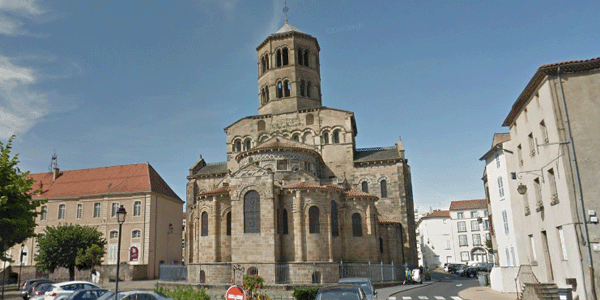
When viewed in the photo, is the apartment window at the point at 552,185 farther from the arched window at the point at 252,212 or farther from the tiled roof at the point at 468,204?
the tiled roof at the point at 468,204

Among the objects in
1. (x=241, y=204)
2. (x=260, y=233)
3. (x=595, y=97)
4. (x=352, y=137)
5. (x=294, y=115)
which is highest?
(x=294, y=115)

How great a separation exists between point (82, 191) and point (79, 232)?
10.3 metres

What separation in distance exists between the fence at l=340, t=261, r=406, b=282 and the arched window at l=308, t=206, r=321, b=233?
9.45ft

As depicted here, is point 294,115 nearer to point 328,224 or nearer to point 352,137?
point 352,137

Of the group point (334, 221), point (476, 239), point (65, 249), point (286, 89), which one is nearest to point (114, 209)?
point (65, 249)

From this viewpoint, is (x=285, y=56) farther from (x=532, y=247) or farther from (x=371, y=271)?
(x=532, y=247)

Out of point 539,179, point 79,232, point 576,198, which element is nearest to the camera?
point 576,198

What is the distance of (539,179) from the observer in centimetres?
1995

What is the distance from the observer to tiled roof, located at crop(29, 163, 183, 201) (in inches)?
1772

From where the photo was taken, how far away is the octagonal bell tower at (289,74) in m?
46.4

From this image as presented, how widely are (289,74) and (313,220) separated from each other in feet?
68.7

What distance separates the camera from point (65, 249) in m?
35.8

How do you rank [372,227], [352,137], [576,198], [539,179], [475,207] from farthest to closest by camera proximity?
[475,207], [352,137], [372,227], [539,179], [576,198]

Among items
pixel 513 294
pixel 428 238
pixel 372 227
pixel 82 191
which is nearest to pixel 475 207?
pixel 428 238
